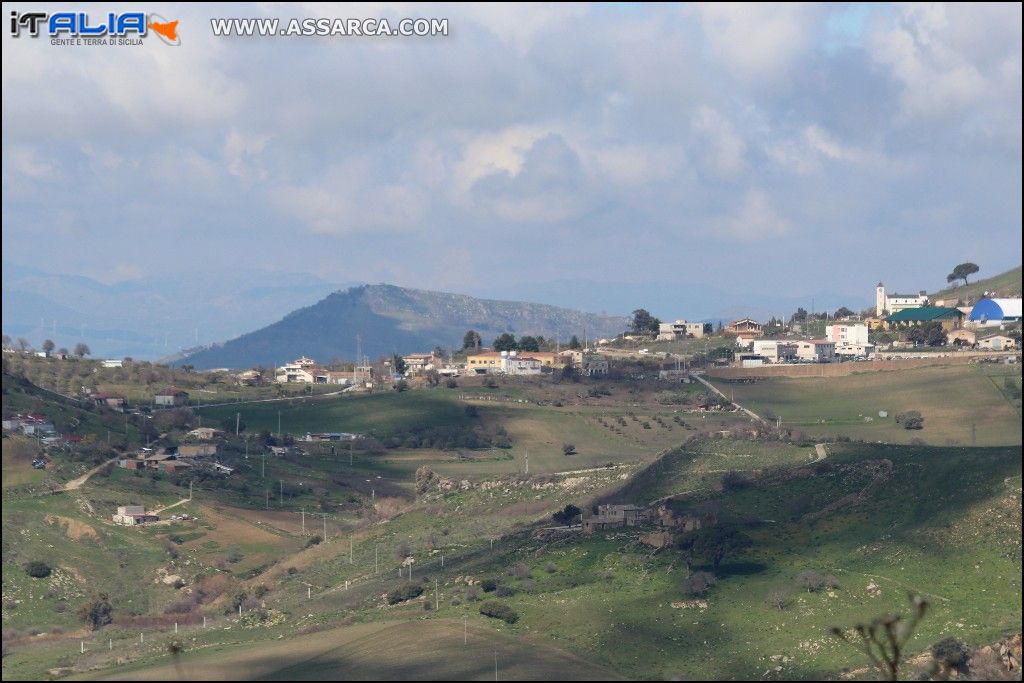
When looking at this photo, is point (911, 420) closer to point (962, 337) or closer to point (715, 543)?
point (962, 337)

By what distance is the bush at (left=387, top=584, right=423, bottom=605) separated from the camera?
250 feet

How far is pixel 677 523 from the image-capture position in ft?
276

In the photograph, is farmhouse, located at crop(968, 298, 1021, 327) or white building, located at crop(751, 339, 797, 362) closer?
white building, located at crop(751, 339, 797, 362)

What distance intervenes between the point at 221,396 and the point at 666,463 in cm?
6895

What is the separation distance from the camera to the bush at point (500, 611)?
70.1 meters

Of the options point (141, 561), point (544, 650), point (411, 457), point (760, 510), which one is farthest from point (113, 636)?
point (411, 457)

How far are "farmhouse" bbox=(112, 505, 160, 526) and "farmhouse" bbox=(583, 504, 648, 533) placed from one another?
2811cm

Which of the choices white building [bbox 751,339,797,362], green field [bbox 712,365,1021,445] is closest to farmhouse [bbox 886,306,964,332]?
white building [bbox 751,339,797,362]

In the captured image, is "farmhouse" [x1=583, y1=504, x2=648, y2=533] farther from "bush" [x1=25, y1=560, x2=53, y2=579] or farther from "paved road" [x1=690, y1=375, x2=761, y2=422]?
"paved road" [x1=690, y1=375, x2=761, y2=422]

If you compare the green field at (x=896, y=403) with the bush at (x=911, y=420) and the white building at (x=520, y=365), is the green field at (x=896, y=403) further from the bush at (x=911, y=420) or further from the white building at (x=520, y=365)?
the white building at (x=520, y=365)

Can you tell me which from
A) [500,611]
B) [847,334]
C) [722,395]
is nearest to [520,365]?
[722,395]

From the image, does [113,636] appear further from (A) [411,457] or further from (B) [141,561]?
(A) [411,457]

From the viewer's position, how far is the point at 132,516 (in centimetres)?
9481

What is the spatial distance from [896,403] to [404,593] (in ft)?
239
